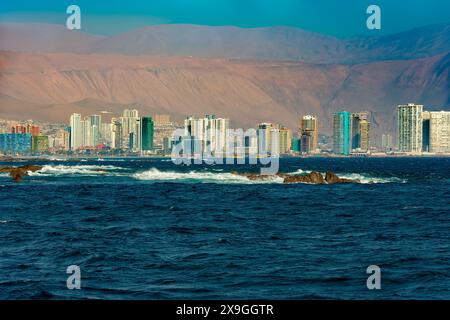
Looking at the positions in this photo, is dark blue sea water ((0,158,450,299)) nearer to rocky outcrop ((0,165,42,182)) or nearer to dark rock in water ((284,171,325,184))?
dark rock in water ((284,171,325,184))

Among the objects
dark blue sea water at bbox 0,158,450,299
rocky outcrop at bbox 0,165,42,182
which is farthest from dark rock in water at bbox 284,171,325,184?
rocky outcrop at bbox 0,165,42,182

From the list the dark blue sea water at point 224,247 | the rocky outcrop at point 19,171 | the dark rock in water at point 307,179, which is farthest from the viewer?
the rocky outcrop at point 19,171

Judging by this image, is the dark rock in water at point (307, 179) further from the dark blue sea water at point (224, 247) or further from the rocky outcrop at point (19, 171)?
the rocky outcrop at point (19, 171)

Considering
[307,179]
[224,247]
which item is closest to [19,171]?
[307,179]

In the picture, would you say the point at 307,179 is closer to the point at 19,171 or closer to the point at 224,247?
the point at 19,171

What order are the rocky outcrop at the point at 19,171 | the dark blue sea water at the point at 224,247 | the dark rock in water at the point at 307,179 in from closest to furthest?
the dark blue sea water at the point at 224,247
the dark rock in water at the point at 307,179
the rocky outcrop at the point at 19,171

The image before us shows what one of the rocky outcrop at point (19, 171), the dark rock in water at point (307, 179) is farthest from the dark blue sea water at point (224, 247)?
the rocky outcrop at point (19, 171)

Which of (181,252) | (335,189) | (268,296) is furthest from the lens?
(335,189)

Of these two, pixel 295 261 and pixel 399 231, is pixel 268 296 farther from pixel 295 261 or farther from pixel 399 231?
pixel 399 231

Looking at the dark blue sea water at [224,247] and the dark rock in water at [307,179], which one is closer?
the dark blue sea water at [224,247]
